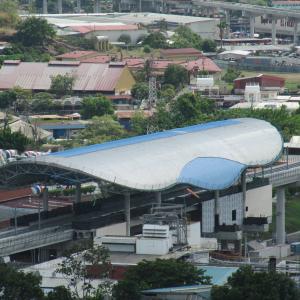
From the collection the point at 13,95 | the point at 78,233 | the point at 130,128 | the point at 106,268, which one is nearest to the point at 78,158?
the point at 78,233

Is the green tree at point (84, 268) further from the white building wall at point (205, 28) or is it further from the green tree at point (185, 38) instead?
the white building wall at point (205, 28)

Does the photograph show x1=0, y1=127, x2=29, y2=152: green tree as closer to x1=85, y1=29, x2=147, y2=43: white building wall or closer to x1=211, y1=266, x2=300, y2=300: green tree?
x1=211, y1=266, x2=300, y2=300: green tree

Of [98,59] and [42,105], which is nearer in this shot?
[42,105]

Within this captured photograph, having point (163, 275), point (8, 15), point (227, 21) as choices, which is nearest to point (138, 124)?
point (163, 275)

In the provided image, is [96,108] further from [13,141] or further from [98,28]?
[98,28]

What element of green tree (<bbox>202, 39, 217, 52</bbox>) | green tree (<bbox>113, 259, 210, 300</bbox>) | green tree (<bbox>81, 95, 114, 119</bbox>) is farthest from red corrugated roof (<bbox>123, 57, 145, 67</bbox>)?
green tree (<bbox>113, 259, 210, 300</bbox>)

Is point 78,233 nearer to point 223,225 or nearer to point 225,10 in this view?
point 223,225

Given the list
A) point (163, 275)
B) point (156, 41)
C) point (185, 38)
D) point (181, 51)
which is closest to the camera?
point (163, 275)
